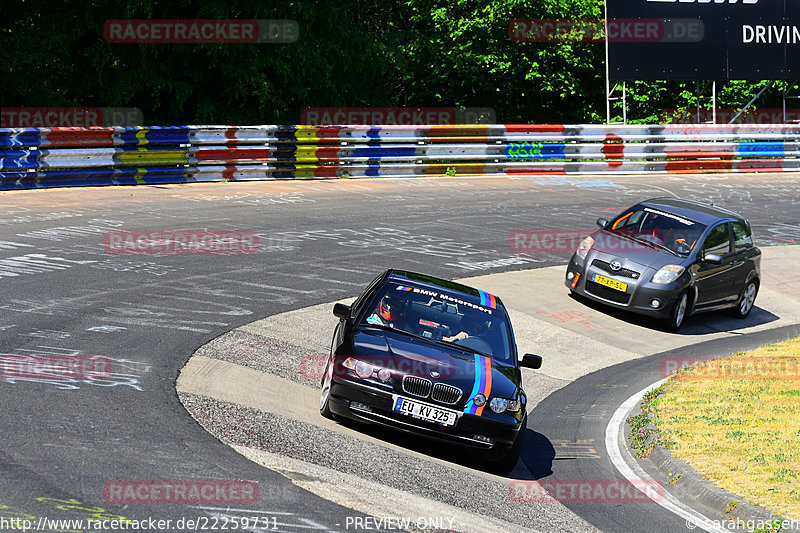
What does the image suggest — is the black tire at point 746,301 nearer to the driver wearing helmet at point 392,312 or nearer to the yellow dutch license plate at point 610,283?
the yellow dutch license plate at point 610,283

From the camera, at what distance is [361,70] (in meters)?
29.9

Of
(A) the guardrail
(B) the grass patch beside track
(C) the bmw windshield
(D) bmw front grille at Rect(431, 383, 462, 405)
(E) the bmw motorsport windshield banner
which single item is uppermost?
(E) the bmw motorsport windshield banner

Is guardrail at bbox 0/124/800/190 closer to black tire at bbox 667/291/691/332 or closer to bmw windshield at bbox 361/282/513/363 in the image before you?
black tire at bbox 667/291/691/332

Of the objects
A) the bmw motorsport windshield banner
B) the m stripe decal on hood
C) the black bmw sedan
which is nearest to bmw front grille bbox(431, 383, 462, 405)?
the black bmw sedan

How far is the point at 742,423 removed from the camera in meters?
10.5

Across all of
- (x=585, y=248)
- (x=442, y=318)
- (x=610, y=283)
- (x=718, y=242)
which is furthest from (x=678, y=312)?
(x=442, y=318)

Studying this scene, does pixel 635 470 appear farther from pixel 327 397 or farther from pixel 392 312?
pixel 327 397

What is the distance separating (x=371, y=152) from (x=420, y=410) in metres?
16.8

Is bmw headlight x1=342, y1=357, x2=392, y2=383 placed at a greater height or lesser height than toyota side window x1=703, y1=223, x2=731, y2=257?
lesser

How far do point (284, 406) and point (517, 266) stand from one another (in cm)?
850

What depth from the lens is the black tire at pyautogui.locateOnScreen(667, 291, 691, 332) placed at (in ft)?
50.1

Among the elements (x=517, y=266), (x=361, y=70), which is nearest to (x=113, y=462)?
(x=517, y=266)

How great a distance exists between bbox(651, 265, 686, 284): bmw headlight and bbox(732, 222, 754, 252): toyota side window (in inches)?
66.3

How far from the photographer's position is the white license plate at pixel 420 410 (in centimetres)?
877
